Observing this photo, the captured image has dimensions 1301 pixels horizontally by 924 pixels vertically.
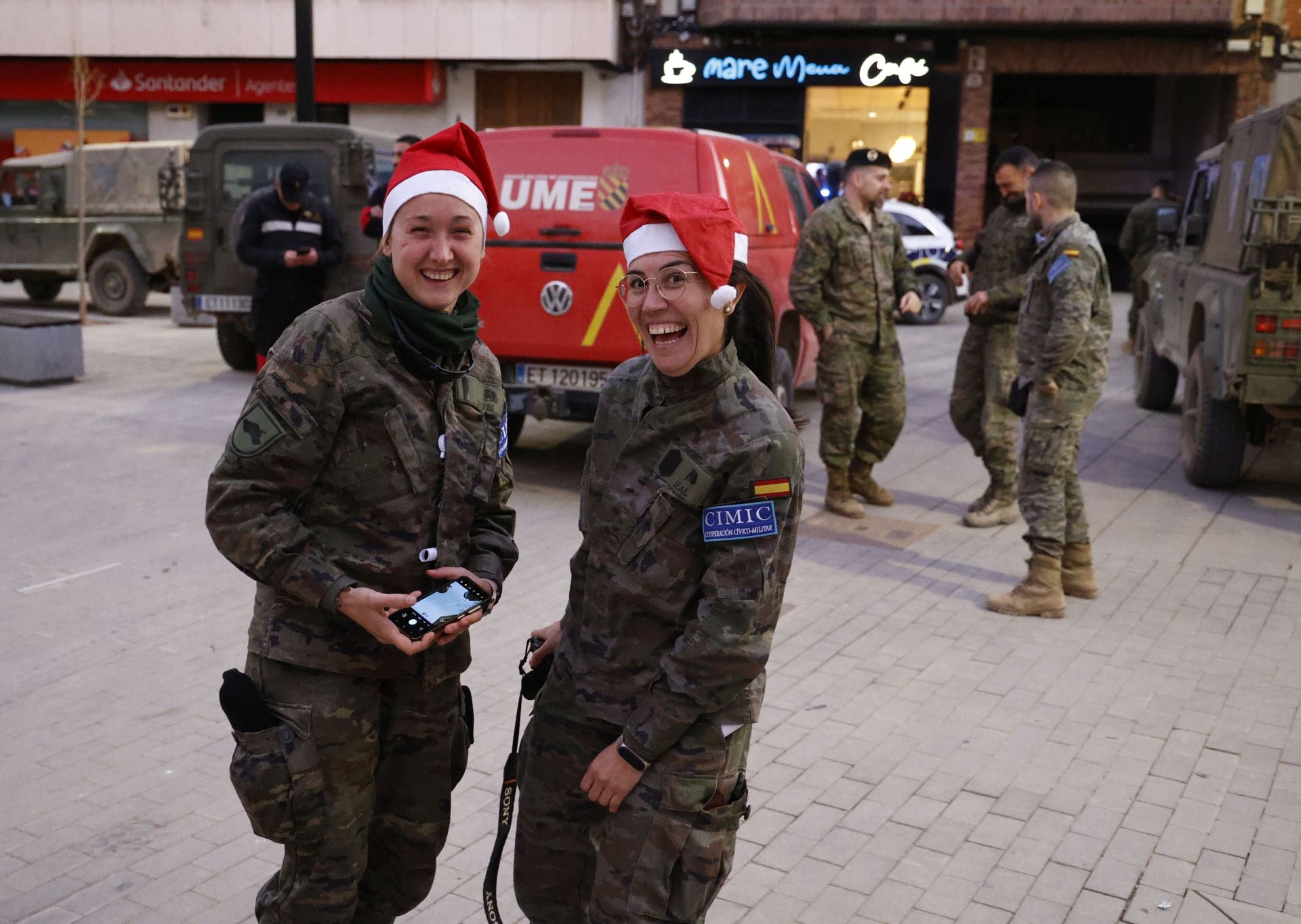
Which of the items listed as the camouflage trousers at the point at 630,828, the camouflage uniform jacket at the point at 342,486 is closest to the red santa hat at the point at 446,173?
the camouflage uniform jacket at the point at 342,486

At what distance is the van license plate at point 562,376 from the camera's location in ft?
26.1

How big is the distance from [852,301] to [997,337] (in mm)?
906

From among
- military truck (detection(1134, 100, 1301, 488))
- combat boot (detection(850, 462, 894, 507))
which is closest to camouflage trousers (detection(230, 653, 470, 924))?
combat boot (detection(850, 462, 894, 507))

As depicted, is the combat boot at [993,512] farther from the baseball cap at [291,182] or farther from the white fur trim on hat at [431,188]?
the baseball cap at [291,182]

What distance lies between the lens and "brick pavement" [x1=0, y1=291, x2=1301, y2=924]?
380cm

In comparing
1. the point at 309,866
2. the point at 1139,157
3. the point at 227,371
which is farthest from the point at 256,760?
the point at 1139,157

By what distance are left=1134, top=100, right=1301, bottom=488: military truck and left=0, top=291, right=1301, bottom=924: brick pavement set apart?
22.0 inches

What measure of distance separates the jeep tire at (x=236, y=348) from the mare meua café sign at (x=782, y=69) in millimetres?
14177

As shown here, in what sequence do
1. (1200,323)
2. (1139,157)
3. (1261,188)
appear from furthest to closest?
1. (1139,157)
2. (1200,323)
3. (1261,188)

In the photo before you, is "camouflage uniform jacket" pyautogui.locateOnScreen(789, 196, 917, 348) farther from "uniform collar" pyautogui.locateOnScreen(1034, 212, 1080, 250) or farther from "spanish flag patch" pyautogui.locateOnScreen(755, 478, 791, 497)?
"spanish flag patch" pyautogui.locateOnScreen(755, 478, 791, 497)

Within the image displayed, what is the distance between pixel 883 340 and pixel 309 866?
5826 millimetres

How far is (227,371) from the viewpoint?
12.8 metres

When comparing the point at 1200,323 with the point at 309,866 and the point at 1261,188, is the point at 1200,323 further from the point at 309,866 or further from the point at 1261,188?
the point at 309,866

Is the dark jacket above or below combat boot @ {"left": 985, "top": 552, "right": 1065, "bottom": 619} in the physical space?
above
